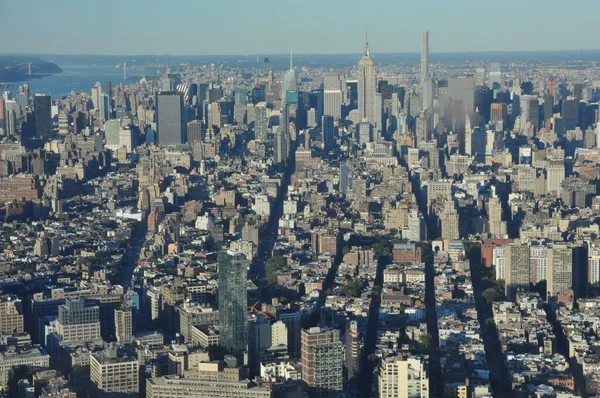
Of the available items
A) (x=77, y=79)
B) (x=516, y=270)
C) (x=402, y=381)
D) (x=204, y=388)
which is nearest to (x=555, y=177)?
(x=516, y=270)

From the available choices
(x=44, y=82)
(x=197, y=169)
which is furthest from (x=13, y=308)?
(x=44, y=82)

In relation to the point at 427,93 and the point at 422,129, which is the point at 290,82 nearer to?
the point at 427,93

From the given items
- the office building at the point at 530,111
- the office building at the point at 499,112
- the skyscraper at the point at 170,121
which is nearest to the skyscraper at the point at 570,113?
the office building at the point at 530,111

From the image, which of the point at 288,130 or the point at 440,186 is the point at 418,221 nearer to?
the point at 440,186

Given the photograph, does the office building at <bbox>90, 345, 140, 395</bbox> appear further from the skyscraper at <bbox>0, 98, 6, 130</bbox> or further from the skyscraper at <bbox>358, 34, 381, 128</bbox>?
the skyscraper at <bbox>358, 34, 381, 128</bbox>

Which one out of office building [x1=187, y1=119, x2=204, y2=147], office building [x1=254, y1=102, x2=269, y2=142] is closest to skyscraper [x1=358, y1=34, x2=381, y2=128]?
office building [x1=254, y1=102, x2=269, y2=142]
